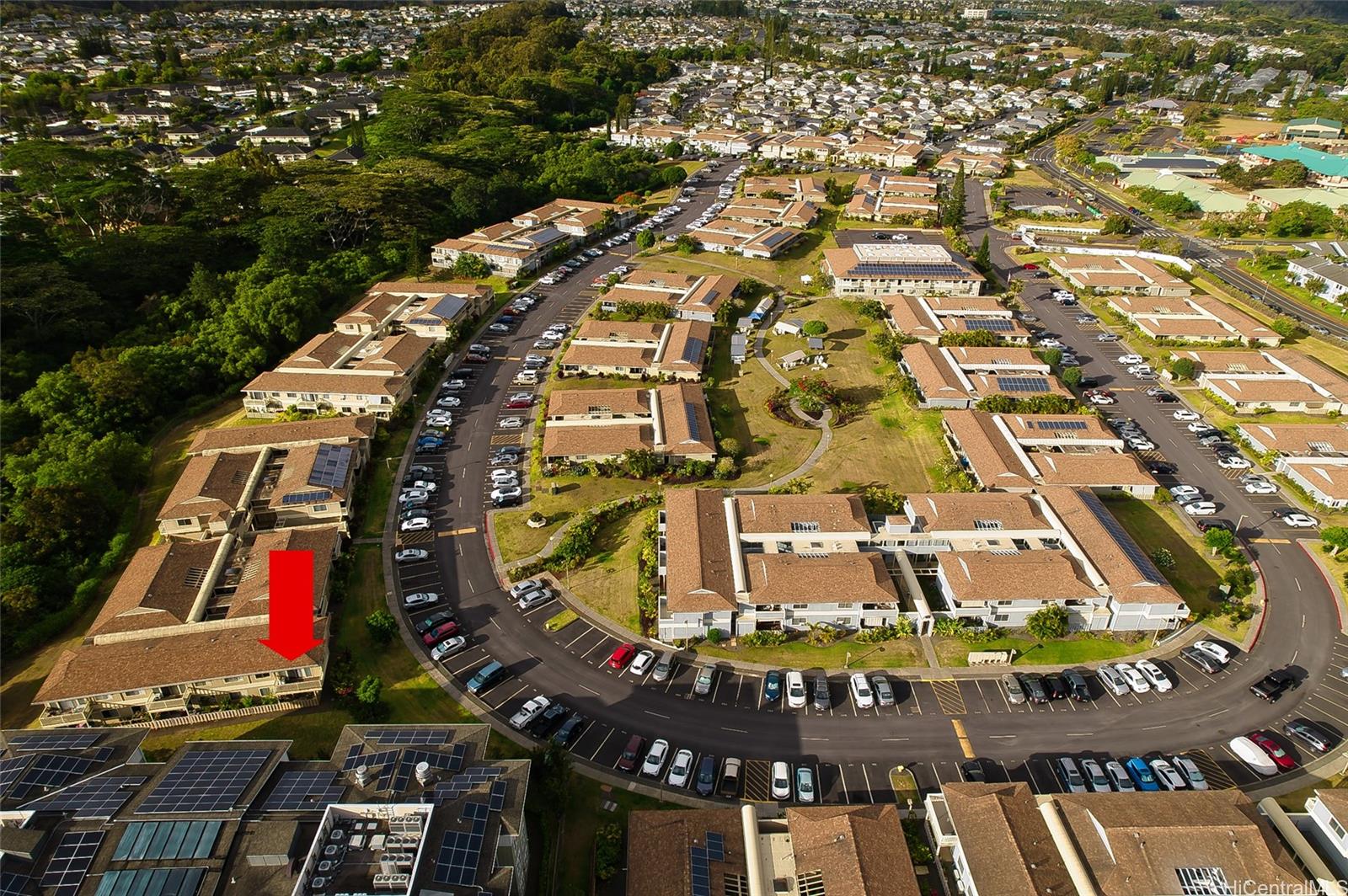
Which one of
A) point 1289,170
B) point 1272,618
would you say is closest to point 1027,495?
point 1272,618

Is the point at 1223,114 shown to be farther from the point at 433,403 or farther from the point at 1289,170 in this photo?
the point at 433,403

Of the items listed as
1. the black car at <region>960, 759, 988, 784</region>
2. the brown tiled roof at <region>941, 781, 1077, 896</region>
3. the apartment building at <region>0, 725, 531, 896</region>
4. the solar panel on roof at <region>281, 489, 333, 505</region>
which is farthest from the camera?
the solar panel on roof at <region>281, 489, 333, 505</region>

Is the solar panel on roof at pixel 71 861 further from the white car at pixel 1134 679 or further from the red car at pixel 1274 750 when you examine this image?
the red car at pixel 1274 750

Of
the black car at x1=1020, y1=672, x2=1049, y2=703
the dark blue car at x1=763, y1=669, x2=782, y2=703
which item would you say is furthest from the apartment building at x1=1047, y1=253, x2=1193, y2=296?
the dark blue car at x1=763, y1=669, x2=782, y2=703

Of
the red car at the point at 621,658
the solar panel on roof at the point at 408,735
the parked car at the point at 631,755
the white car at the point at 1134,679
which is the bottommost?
the red car at the point at 621,658

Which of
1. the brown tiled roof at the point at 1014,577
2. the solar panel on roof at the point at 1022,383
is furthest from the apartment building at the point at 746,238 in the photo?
the brown tiled roof at the point at 1014,577

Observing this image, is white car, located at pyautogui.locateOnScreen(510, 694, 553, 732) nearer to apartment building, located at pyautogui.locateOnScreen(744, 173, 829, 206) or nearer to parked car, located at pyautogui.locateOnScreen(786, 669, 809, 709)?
parked car, located at pyautogui.locateOnScreen(786, 669, 809, 709)

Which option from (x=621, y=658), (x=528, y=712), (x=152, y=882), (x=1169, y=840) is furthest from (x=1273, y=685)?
(x=152, y=882)
